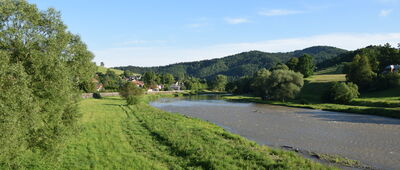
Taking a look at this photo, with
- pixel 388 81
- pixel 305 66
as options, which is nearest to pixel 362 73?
pixel 388 81

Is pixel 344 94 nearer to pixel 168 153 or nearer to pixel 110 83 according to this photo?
pixel 168 153

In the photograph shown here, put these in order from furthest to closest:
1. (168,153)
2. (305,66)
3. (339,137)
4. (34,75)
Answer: (305,66) < (339,137) < (168,153) < (34,75)

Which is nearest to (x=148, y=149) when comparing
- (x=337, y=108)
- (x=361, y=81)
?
(x=337, y=108)

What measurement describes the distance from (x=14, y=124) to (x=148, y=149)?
32.6 ft

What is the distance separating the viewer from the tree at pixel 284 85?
68688 mm

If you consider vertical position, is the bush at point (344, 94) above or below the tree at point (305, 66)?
below

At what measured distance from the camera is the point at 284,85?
6994 cm

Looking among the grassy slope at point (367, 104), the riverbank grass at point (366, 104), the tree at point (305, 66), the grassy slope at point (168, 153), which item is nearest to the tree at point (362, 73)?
the riverbank grass at point (366, 104)

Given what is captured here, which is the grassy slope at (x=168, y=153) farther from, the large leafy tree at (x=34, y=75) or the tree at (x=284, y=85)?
the tree at (x=284, y=85)

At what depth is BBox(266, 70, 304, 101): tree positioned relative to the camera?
68.7 metres

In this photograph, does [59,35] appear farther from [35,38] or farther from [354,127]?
[354,127]

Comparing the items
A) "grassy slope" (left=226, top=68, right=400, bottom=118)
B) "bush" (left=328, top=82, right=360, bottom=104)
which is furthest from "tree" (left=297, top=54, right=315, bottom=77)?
"bush" (left=328, top=82, right=360, bottom=104)

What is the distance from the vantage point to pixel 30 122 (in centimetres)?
1190

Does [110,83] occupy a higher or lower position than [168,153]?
higher
